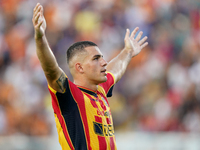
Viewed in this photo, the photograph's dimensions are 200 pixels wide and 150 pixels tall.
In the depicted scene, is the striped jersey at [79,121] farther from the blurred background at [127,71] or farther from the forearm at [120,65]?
the blurred background at [127,71]

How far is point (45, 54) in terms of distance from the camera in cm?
266

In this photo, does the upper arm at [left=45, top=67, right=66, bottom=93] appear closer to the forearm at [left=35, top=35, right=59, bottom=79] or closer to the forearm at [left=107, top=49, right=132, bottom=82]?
the forearm at [left=35, top=35, right=59, bottom=79]

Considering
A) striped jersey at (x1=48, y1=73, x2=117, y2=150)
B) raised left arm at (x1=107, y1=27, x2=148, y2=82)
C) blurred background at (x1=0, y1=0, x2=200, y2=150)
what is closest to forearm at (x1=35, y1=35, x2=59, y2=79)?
striped jersey at (x1=48, y1=73, x2=117, y2=150)

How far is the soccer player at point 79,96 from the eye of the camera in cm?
270

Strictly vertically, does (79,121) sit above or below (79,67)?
below

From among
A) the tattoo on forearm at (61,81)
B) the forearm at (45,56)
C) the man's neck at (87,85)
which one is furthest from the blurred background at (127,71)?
the forearm at (45,56)

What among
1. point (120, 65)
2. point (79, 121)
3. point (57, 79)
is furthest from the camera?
point (120, 65)

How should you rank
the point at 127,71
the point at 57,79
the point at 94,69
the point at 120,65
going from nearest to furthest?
1. the point at 57,79
2. the point at 94,69
3. the point at 120,65
4. the point at 127,71

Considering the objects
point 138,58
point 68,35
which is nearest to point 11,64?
point 68,35

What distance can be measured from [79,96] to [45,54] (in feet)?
2.08

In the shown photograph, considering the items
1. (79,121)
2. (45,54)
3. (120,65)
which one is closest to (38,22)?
(45,54)

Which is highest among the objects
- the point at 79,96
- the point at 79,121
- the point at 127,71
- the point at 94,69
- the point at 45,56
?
the point at 127,71

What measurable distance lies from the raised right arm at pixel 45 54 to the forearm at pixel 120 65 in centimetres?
145

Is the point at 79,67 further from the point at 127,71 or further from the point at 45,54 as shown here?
the point at 127,71
